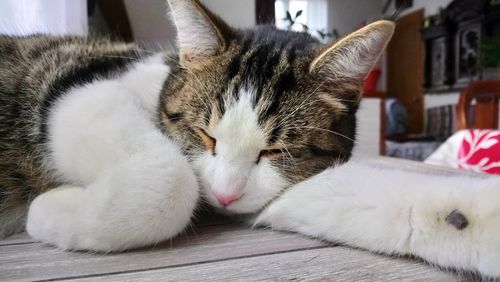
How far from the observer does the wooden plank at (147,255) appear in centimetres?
46

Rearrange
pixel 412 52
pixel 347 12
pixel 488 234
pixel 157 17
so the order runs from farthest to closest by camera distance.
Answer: pixel 412 52 → pixel 347 12 → pixel 157 17 → pixel 488 234

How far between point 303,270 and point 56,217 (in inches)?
12.5

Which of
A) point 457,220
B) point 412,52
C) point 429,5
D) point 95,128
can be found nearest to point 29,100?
point 95,128

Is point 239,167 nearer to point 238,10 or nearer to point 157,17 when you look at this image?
point 157,17

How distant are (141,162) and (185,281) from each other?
186 mm

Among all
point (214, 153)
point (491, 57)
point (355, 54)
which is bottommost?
point (214, 153)

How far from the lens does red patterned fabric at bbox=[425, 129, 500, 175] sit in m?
→ 1.41

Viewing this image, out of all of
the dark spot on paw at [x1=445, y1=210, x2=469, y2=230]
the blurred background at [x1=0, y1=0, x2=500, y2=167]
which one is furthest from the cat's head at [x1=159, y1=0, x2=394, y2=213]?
the blurred background at [x1=0, y1=0, x2=500, y2=167]

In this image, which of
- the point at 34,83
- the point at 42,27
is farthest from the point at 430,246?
the point at 42,27

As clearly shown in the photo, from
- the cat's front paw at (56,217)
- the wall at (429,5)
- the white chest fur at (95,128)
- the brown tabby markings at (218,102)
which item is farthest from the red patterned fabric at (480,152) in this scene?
the wall at (429,5)

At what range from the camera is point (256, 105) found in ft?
2.09

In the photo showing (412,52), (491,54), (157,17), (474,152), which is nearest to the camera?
(157,17)

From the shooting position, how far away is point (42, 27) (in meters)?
1.20

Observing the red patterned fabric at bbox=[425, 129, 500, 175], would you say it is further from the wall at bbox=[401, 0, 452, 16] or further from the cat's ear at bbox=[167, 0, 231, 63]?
the wall at bbox=[401, 0, 452, 16]
